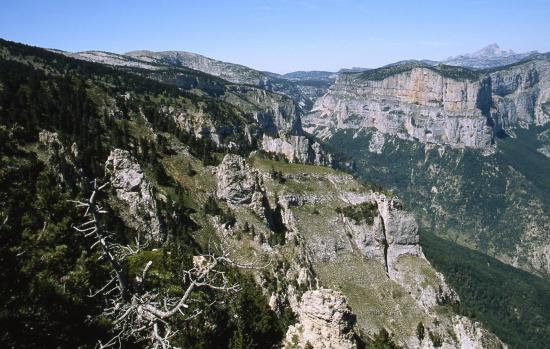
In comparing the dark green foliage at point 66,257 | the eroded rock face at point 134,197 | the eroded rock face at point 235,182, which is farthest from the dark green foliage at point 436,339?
the eroded rock face at point 134,197

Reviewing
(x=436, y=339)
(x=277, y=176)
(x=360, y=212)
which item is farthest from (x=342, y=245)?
(x=436, y=339)

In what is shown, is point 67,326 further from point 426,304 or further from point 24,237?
point 426,304

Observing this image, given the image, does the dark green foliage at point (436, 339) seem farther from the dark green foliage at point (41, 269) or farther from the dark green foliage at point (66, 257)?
the dark green foliage at point (41, 269)

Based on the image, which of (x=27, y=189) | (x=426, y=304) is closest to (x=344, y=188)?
(x=426, y=304)

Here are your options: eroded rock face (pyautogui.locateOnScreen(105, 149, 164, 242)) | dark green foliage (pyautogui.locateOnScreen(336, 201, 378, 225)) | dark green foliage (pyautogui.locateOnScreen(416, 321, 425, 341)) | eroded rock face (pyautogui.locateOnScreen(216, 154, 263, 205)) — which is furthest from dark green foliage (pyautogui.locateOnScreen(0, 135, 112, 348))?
dark green foliage (pyautogui.locateOnScreen(336, 201, 378, 225))

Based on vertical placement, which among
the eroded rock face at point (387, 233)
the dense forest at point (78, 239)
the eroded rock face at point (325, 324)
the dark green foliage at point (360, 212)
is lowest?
the eroded rock face at point (387, 233)

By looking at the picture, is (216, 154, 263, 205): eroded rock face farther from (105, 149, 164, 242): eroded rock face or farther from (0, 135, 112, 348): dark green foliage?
(0, 135, 112, 348): dark green foliage
